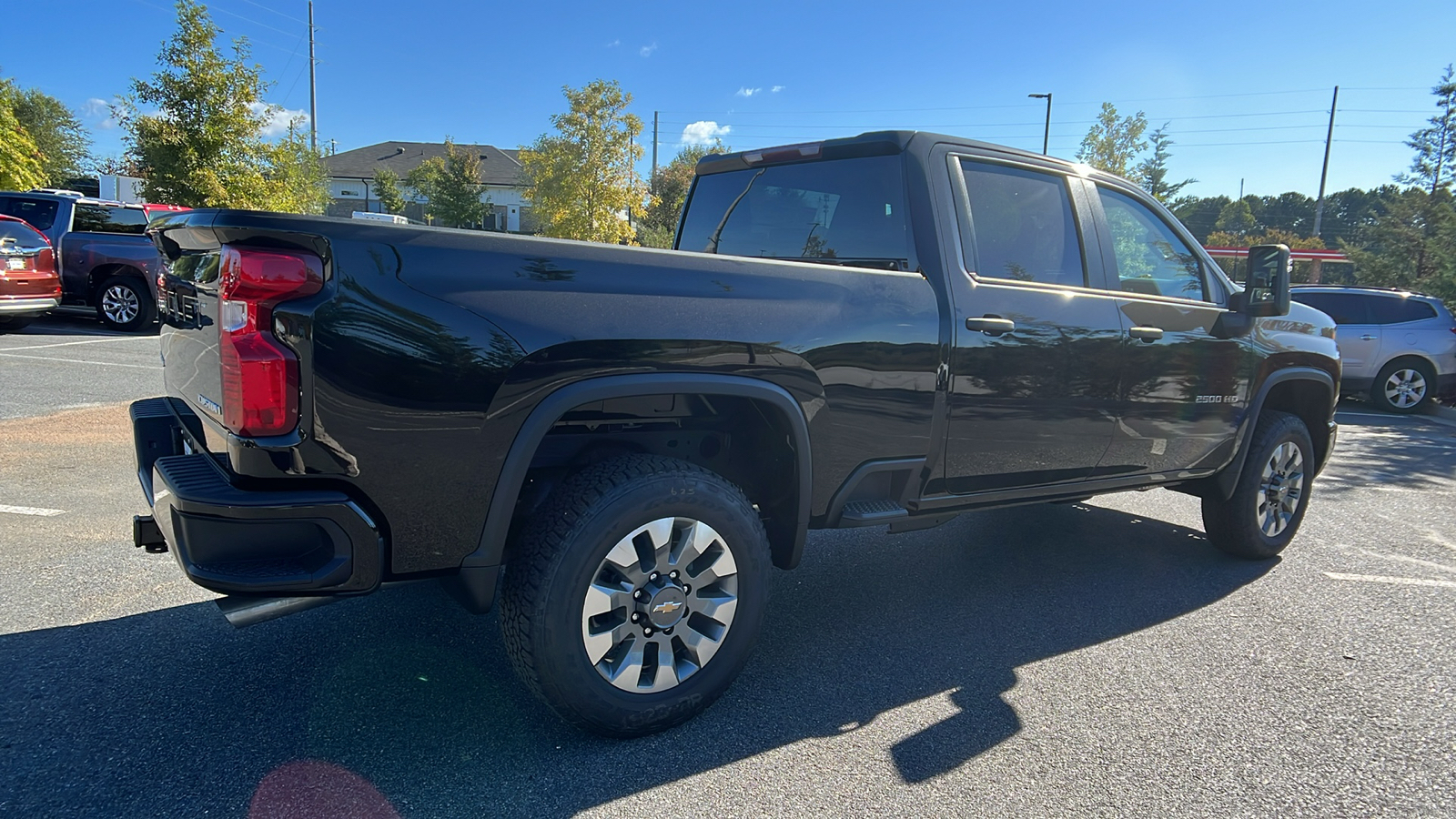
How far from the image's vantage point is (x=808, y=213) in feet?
12.4

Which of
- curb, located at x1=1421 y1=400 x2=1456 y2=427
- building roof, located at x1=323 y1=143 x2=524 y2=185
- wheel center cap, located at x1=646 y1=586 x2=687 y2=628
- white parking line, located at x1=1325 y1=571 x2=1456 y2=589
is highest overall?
building roof, located at x1=323 y1=143 x2=524 y2=185

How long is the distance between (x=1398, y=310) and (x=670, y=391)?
12839mm

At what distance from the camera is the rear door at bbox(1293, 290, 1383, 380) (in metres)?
11.5

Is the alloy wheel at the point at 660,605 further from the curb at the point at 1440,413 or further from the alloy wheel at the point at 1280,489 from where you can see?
the curb at the point at 1440,413

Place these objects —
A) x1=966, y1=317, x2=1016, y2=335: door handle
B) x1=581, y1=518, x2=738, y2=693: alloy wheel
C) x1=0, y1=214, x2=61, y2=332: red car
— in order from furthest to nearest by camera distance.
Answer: x1=0, y1=214, x2=61, y2=332: red car, x1=966, y1=317, x2=1016, y2=335: door handle, x1=581, y1=518, x2=738, y2=693: alloy wheel

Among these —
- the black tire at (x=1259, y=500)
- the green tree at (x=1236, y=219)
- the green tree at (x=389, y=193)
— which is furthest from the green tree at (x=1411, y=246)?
the green tree at (x=1236, y=219)

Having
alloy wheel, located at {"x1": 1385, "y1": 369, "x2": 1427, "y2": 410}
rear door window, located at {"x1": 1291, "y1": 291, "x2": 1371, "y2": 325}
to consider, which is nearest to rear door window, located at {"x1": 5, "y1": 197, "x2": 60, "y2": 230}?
Result: rear door window, located at {"x1": 1291, "y1": 291, "x2": 1371, "y2": 325}

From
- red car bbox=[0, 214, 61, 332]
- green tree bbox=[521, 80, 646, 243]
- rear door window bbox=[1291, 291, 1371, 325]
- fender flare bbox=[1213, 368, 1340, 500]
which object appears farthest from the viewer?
green tree bbox=[521, 80, 646, 243]

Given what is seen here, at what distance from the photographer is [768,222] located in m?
3.97

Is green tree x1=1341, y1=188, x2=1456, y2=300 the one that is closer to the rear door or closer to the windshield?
the rear door

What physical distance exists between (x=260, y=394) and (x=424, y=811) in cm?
119

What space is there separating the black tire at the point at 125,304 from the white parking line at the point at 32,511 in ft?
30.6

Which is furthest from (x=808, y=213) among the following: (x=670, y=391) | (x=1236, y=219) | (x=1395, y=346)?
(x=1236, y=219)

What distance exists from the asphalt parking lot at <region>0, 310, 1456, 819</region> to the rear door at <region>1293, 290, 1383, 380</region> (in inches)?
329
